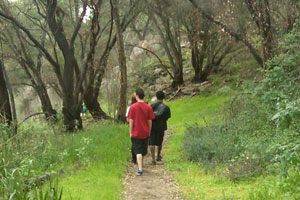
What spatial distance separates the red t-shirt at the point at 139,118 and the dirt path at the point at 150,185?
3.00ft

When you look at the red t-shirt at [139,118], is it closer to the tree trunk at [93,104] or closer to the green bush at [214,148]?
the green bush at [214,148]

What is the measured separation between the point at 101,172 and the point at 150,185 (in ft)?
3.61

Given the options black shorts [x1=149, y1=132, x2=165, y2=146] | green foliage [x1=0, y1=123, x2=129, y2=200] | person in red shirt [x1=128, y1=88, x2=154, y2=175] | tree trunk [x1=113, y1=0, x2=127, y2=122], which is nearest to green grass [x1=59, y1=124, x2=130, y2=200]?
green foliage [x1=0, y1=123, x2=129, y2=200]

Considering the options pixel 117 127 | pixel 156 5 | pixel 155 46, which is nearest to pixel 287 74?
pixel 117 127

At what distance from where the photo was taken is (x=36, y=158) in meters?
7.87

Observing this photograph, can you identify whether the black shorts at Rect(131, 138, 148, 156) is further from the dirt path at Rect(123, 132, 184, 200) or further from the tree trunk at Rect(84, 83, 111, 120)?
the tree trunk at Rect(84, 83, 111, 120)

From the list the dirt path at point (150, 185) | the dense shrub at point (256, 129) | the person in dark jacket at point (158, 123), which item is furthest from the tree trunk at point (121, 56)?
the dirt path at point (150, 185)

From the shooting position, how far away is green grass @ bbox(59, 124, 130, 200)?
6.48 m

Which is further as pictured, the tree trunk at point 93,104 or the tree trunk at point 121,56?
the tree trunk at point 93,104

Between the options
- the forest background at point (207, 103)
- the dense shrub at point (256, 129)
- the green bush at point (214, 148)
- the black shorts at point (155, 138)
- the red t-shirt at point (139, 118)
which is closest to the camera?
the forest background at point (207, 103)

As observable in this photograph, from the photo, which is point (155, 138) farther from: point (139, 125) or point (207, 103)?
point (207, 103)

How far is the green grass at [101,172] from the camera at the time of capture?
255 inches

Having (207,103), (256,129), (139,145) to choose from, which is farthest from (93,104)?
(139,145)

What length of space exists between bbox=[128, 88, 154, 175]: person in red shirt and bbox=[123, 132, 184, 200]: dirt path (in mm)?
321
